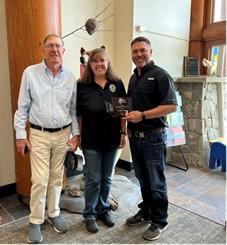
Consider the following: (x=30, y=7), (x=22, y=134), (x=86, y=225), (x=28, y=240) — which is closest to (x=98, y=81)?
(x=22, y=134)

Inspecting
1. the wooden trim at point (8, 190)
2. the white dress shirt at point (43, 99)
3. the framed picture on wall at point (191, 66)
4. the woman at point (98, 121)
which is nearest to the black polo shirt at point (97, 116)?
the woman at point (98, 121)

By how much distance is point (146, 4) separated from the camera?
3307 millimetres

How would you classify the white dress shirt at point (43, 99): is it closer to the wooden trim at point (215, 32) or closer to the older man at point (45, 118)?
the older man at point (45, 118)

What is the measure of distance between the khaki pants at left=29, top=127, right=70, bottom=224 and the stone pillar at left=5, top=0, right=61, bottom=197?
0.71m

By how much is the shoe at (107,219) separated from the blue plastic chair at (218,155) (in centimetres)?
200

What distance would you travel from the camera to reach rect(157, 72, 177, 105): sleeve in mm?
1834

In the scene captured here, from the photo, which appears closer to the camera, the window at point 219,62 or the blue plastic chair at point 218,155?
the blue plastic chair at point 218,155

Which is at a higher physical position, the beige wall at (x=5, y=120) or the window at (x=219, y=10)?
the window at (x=219, y=10)

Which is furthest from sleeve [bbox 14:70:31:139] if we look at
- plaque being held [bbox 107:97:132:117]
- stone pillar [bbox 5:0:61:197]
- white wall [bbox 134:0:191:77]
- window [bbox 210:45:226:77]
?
window [bbox 210:45:226:77]

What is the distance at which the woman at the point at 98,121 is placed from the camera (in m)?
1.93

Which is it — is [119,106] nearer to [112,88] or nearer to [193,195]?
[112,88]

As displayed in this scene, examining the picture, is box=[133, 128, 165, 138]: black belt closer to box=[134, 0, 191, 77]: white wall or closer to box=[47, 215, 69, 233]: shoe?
box=[47, 215, 69, 233]: shoe

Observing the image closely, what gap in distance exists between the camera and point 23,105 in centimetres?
188

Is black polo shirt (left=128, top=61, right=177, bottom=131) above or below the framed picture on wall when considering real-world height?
below
